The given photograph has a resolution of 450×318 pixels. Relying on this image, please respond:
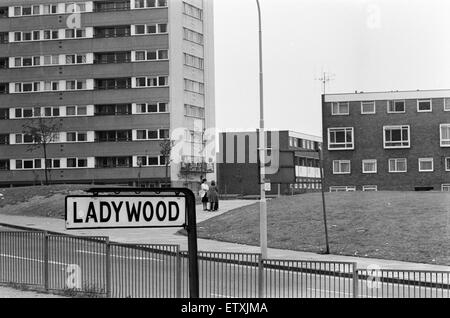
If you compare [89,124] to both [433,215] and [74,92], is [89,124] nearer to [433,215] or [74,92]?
[74,92]

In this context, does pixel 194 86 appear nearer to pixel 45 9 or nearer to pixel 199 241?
pixel 45 9

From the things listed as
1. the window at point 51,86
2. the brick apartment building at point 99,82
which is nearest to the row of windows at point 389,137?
the brick apartment building at point 99,82

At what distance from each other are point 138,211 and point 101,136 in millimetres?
77163

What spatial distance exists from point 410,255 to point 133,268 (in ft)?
41.7

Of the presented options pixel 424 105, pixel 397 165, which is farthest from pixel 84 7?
pixel 424 105

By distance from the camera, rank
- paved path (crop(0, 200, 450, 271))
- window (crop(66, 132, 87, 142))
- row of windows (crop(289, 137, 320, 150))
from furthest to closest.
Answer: row of windows (crop(289, 137, 320, 150)) < window (crop(66, 132, 87, 142)) < paved path (crop(0, 200, 450, 271))

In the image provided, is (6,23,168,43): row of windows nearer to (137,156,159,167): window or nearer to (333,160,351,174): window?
(137,156,159,167): window

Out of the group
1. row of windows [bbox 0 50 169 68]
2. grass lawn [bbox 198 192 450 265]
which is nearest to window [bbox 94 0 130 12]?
row of windows [bbox 0 50 169 68]

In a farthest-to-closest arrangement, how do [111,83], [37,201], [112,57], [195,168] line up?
[111,83], [112,57], [195,168], [37,201]

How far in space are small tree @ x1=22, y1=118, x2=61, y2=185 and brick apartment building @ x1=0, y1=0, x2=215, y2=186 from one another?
260 cm

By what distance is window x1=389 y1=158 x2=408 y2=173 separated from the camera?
72.1 meters

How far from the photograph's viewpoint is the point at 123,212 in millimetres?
4723

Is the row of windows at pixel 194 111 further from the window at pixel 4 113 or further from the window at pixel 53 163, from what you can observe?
the window at pixel 4 113
